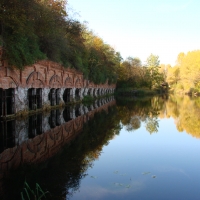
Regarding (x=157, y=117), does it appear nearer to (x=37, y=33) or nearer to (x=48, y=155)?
(x=37, y=33)

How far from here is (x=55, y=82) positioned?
969 inches

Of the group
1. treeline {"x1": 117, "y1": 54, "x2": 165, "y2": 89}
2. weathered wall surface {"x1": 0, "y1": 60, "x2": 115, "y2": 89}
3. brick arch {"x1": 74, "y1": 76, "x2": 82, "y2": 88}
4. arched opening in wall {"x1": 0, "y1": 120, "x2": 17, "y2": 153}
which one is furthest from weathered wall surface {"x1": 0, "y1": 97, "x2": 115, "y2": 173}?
treeline {"x1": 117, "y1": 54, "x2": 165, "y2": 89}

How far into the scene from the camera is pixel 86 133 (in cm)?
1253

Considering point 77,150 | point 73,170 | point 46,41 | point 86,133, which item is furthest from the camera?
point 46,41

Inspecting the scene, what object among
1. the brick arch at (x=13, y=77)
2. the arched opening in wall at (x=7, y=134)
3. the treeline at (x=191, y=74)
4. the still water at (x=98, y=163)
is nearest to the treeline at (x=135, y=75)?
the treeline at (x=191, y=74)

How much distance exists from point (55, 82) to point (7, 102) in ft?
28.8

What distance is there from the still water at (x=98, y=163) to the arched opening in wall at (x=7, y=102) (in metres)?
2.35

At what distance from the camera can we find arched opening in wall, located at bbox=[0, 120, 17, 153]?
946 cm

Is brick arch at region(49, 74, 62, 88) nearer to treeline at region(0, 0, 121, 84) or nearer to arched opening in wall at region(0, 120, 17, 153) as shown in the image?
treeline at region(0, 0, 121, 84)

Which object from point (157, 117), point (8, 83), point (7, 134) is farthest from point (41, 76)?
point (157, 117)

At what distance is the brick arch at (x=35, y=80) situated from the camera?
1857 cm

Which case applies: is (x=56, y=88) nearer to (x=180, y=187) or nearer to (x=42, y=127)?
(x=42, y=127)

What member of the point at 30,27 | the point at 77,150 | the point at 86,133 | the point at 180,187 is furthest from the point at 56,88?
the point at 180,187

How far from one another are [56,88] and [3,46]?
435 inches
